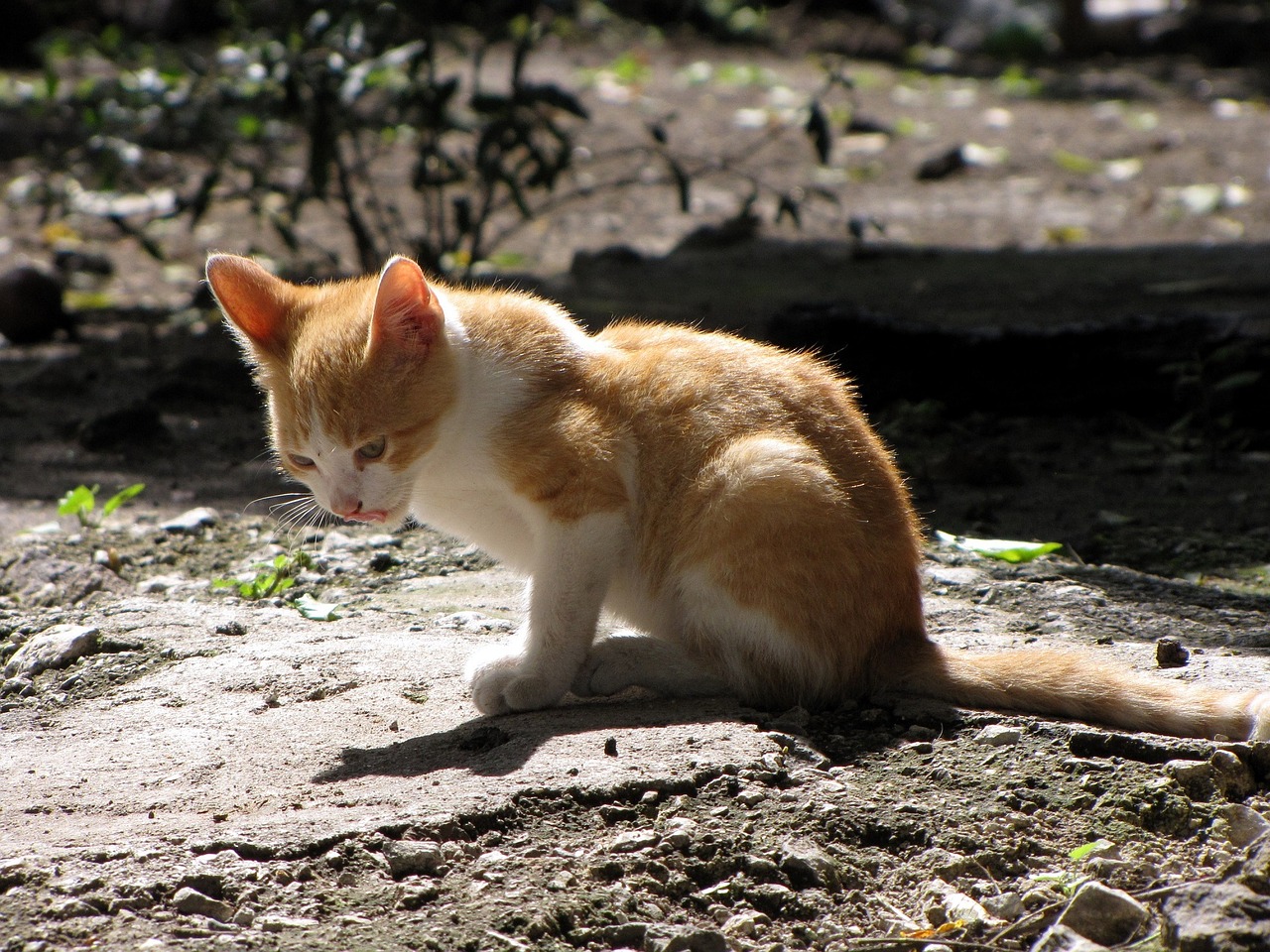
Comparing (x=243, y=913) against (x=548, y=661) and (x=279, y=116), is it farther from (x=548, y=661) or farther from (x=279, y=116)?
(x=279, y=116)

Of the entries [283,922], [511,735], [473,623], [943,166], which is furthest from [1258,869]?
[943,166]

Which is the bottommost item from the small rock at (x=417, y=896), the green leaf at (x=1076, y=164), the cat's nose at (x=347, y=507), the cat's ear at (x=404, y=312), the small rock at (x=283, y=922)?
the small rock at (x=283, y=922)

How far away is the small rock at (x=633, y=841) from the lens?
2467 millimetres

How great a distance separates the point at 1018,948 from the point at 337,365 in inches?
74.1

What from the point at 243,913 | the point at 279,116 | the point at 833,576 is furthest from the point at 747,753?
the point at 279,116

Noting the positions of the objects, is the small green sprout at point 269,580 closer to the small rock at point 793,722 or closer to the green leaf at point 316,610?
→ the green leaf at point 316,610

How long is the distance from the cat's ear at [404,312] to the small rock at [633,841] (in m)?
Result: 1.25

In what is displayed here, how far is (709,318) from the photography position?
21.1 ft

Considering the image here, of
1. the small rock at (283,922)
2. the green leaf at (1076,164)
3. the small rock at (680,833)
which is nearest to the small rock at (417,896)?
the small rock at (283,922)

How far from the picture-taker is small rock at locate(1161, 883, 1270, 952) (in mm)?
2162

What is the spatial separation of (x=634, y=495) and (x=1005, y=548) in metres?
1.50

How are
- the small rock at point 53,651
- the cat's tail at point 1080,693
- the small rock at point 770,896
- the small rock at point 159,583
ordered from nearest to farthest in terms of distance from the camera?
the small rock at point 770,896 < the cat's tail at point 1080,693 < the small rock at point 53,651 < the small rock at point 159,583

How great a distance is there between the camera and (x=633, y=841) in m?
2.48

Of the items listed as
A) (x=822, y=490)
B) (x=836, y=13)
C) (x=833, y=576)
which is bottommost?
(x=833, y=576)
